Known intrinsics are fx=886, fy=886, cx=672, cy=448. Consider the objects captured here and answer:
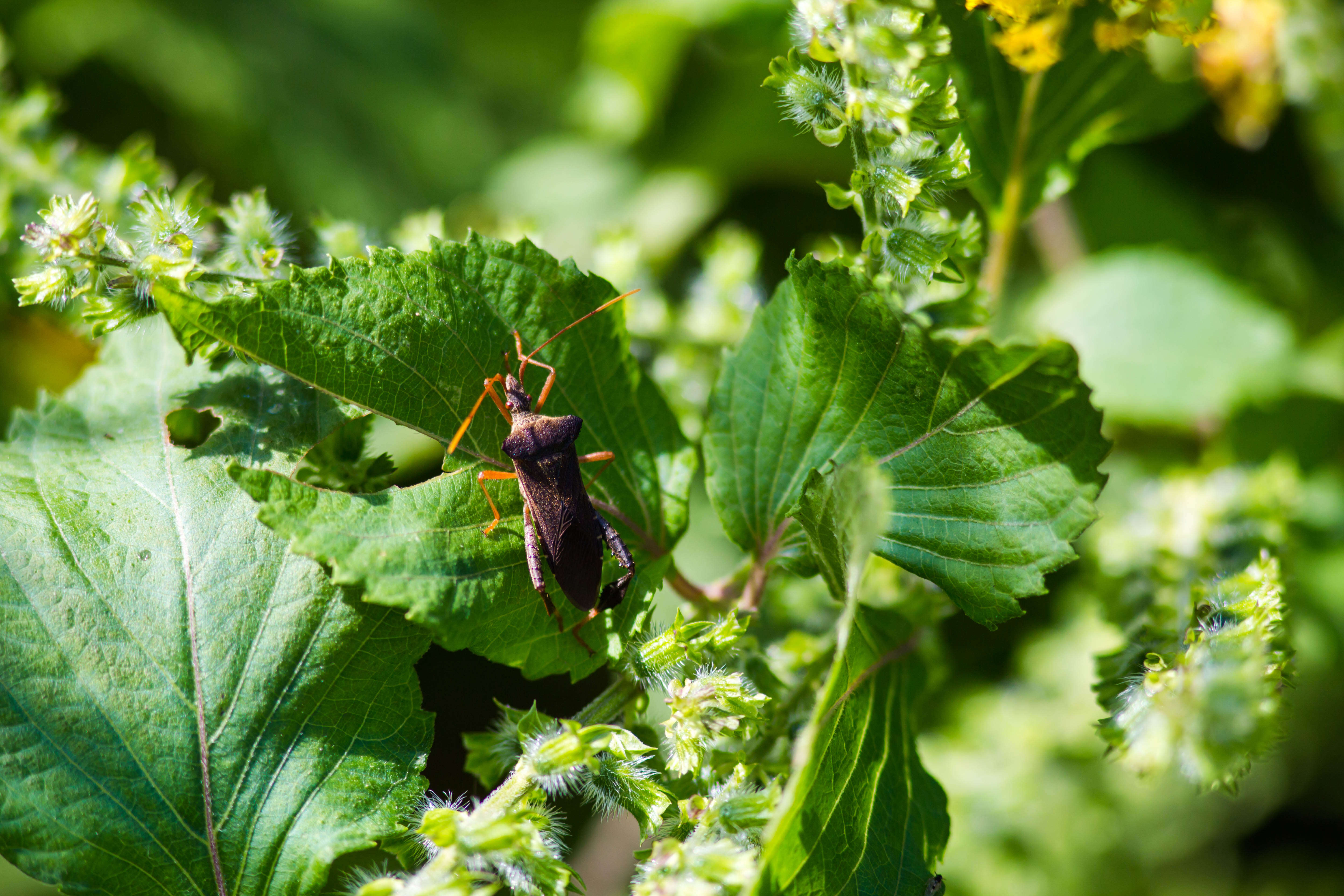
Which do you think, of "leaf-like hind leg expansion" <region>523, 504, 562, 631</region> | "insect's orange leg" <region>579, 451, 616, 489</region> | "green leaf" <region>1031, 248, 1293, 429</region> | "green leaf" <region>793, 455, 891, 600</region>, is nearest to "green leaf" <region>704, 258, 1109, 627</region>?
"green leaf" <region>793, 455, 891, 600</region>

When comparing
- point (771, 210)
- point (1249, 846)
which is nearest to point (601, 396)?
point (771, 210)

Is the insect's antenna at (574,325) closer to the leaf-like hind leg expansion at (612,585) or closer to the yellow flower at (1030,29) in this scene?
the leaf-like hind leg expansion at (612,585)

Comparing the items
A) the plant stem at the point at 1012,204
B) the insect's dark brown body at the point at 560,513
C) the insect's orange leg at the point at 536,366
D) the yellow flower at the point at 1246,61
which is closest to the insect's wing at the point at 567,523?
the insect's dark brown body at the point at 560,513

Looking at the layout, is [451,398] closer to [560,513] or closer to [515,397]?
[515,397]

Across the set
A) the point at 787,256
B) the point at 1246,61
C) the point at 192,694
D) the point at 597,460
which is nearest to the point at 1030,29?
the point at 787,256

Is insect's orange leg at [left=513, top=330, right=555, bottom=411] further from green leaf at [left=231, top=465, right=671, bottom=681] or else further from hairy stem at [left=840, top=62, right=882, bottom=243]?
hairy stem at [left=840, top=62, right=882, bottom=243]

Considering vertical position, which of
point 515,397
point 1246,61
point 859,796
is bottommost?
point 859,796

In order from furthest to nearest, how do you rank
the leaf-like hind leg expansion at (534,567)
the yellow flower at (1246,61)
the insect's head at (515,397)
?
the yellow flower at (1246,61)
the insect's head at (515,397)
the leaf-like hind leg expansion at (534,567)
